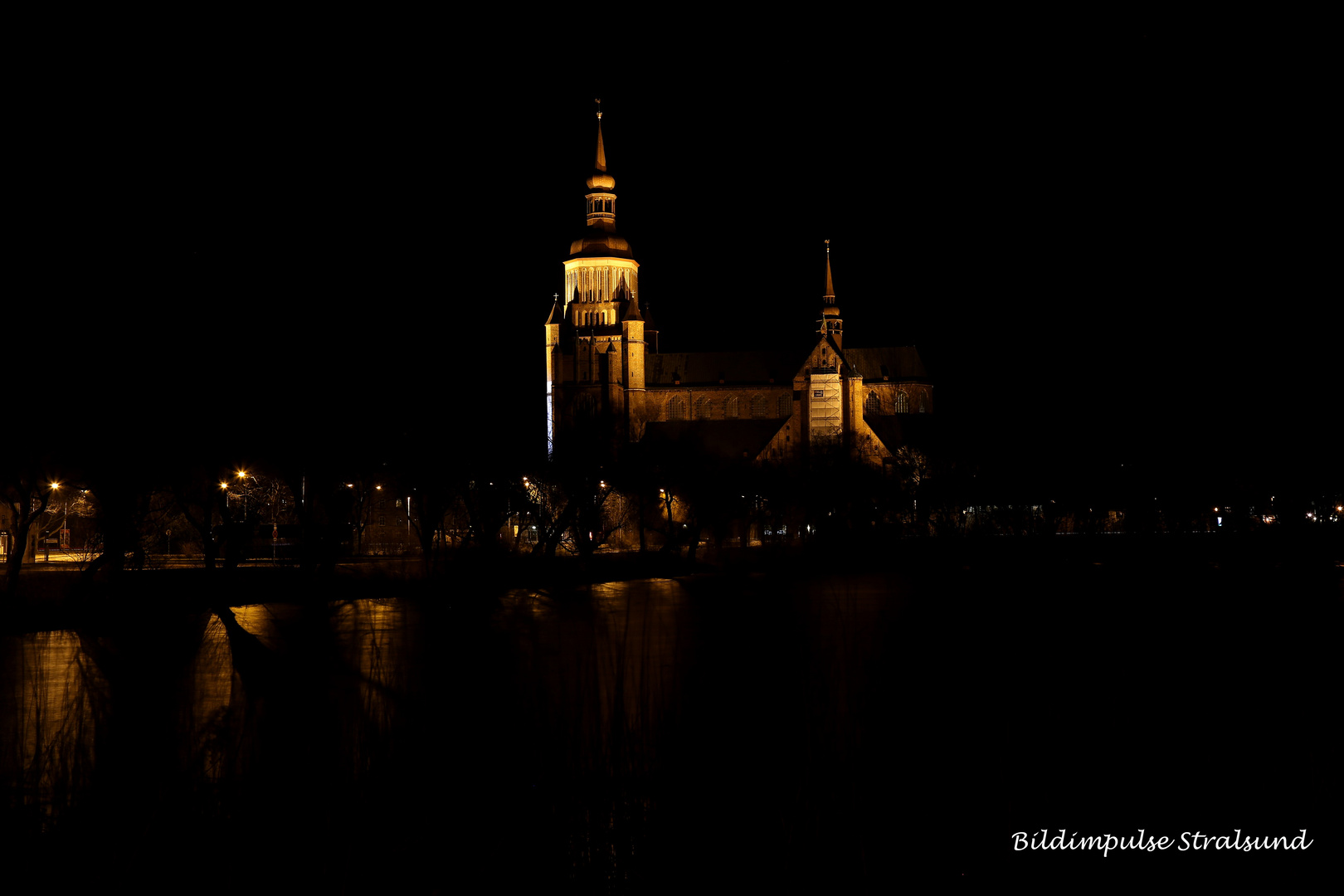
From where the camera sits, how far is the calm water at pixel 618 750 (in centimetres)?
1155

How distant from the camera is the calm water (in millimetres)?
11555

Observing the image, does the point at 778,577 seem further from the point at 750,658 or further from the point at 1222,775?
the point at 1222,775

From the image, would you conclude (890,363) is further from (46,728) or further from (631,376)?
(46,728)

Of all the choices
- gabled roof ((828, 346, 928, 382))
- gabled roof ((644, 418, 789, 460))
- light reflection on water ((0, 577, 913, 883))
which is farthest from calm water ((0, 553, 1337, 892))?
gabled roof ((828, 346, 928, 382))

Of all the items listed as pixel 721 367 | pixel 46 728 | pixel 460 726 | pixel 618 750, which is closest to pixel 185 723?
pixel 46 728

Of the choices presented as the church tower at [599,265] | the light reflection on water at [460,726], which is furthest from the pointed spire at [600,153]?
the light reflection on water at [460,726]

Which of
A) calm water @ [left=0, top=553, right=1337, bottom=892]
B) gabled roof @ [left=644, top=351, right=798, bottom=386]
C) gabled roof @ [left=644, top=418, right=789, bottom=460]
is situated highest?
gabled roof @ [left=644, top=351, right=798, bottom=386]

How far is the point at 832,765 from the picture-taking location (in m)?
14.1

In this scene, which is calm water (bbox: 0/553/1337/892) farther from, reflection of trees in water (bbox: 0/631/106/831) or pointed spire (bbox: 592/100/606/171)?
pointed spire (bbox: 592/100/606/171)

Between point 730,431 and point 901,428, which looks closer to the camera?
point 730,431

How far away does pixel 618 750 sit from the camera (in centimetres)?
1403

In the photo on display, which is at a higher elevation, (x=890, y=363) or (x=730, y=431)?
(x=890, y=363)

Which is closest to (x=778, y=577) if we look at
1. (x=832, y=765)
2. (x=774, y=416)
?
(x=832, y=765)

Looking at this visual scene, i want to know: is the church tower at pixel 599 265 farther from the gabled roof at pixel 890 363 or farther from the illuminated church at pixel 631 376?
the gabled roof at pixel 890 363
